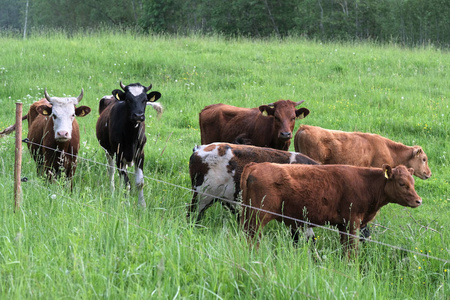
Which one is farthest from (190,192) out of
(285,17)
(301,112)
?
(285,17)

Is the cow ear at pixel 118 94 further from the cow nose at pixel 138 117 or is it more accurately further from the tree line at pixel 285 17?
the tree line at pixel 285 17

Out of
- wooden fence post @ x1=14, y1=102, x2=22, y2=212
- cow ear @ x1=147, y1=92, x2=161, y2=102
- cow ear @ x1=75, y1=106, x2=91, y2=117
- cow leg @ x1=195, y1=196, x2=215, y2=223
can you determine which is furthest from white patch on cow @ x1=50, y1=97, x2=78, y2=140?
cow leg @ x1=195, y1=196, x2=215, y2=223

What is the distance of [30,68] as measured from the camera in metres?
16.8

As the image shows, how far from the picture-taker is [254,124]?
30.3ft

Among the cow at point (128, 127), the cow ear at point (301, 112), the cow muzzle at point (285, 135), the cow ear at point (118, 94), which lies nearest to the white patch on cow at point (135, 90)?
the cow at point (128, 127)

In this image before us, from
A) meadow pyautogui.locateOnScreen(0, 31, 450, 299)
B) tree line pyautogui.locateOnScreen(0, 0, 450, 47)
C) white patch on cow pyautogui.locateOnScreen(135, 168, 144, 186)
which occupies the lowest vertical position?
white patch on cow pyautogui.locateOnScreen(135, 168, 144, 186)

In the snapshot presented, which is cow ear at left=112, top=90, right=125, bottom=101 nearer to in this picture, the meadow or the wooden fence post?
the meadow

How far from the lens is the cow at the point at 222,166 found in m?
7.00

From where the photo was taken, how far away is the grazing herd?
6.14 m

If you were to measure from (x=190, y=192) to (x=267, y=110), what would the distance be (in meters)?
1.99

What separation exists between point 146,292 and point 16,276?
1.01 m

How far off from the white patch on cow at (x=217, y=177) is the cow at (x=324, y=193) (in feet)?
2.30

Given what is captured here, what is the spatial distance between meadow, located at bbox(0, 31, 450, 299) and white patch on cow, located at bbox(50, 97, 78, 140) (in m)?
0.51

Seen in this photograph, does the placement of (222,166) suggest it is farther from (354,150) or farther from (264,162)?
(354,150)
